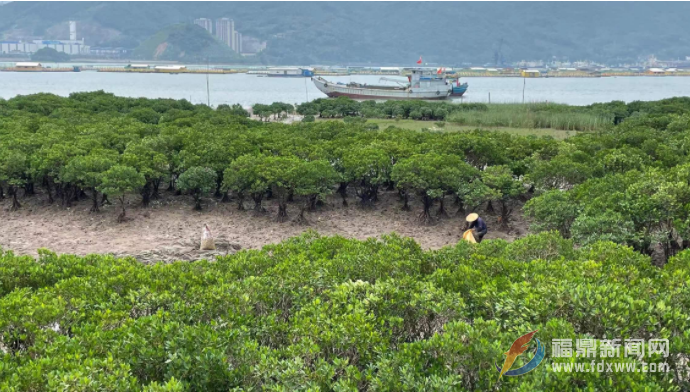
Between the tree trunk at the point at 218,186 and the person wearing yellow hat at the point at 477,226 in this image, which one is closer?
the person wearing yellow hat at the point at 477,226

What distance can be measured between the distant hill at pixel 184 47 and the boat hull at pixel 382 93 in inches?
5126

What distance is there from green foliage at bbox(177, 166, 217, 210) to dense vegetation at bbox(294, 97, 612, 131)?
2306cm

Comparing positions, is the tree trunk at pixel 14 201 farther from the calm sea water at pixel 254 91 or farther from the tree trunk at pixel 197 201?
the calm sea water at pixel 254 91

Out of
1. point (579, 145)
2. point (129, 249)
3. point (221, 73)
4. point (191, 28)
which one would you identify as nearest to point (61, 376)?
point (129, 249)

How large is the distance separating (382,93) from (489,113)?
28.9 meters

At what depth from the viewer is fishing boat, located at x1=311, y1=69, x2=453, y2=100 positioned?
66.4 m

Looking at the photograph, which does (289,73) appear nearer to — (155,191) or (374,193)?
(155,191)

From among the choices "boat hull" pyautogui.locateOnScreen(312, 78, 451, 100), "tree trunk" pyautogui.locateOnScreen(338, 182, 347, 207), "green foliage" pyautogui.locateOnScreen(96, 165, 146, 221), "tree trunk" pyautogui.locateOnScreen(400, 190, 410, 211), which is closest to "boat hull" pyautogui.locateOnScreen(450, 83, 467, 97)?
"boat hull" pyautogui.locateOnScreen(312, 78, 451, 100)

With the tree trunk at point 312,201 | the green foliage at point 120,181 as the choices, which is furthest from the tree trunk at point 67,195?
the tree trunk at point 312,201

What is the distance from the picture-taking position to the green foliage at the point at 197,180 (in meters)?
17.4

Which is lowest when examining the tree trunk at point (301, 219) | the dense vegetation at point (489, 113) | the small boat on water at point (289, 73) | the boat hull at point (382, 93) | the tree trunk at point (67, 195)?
the tree trunk at point (301, 219)

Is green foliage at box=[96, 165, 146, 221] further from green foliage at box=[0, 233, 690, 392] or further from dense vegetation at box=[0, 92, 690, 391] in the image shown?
green foliage at box=[0, 233, 690, 392]

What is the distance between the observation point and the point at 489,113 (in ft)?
128

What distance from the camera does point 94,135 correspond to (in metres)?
20.7
